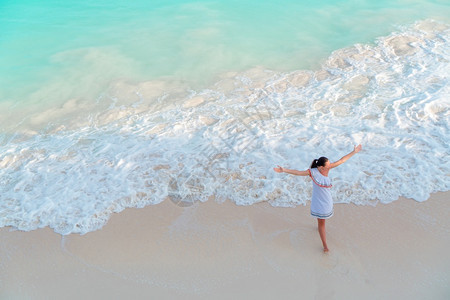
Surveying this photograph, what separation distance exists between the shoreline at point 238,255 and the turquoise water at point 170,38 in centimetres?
499

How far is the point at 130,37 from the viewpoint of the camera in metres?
12.4

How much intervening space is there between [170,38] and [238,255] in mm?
9077

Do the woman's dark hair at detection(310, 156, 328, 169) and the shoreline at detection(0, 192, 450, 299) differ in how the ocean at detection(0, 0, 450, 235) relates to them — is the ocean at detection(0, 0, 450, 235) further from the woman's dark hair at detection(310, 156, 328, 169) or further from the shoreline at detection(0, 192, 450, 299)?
the woman's dark hair at detection(310, 156, 328, 169)

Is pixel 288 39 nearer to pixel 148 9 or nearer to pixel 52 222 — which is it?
pixel 148 9

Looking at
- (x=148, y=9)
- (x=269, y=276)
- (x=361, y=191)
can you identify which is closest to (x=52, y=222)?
(x=269, y=276)

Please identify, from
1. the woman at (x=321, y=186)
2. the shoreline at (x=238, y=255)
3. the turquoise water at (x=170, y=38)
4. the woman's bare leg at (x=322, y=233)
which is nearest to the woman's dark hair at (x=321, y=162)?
the woman at (x=321, y=186)

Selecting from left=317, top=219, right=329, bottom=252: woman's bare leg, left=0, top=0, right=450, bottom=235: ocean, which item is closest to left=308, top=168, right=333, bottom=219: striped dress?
left=317, top=219, right=329, bottom=252: woman's bare leg

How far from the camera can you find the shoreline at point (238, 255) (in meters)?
4.41

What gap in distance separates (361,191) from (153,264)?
3248mm

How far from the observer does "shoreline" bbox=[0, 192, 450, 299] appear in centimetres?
441

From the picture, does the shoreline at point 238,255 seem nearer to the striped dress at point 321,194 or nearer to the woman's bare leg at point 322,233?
the woman's bare leg at point 322,233

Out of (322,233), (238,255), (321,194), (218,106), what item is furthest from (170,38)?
(322,233)

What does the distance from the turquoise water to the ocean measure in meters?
0.07

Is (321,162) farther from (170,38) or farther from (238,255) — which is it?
(170,38)
